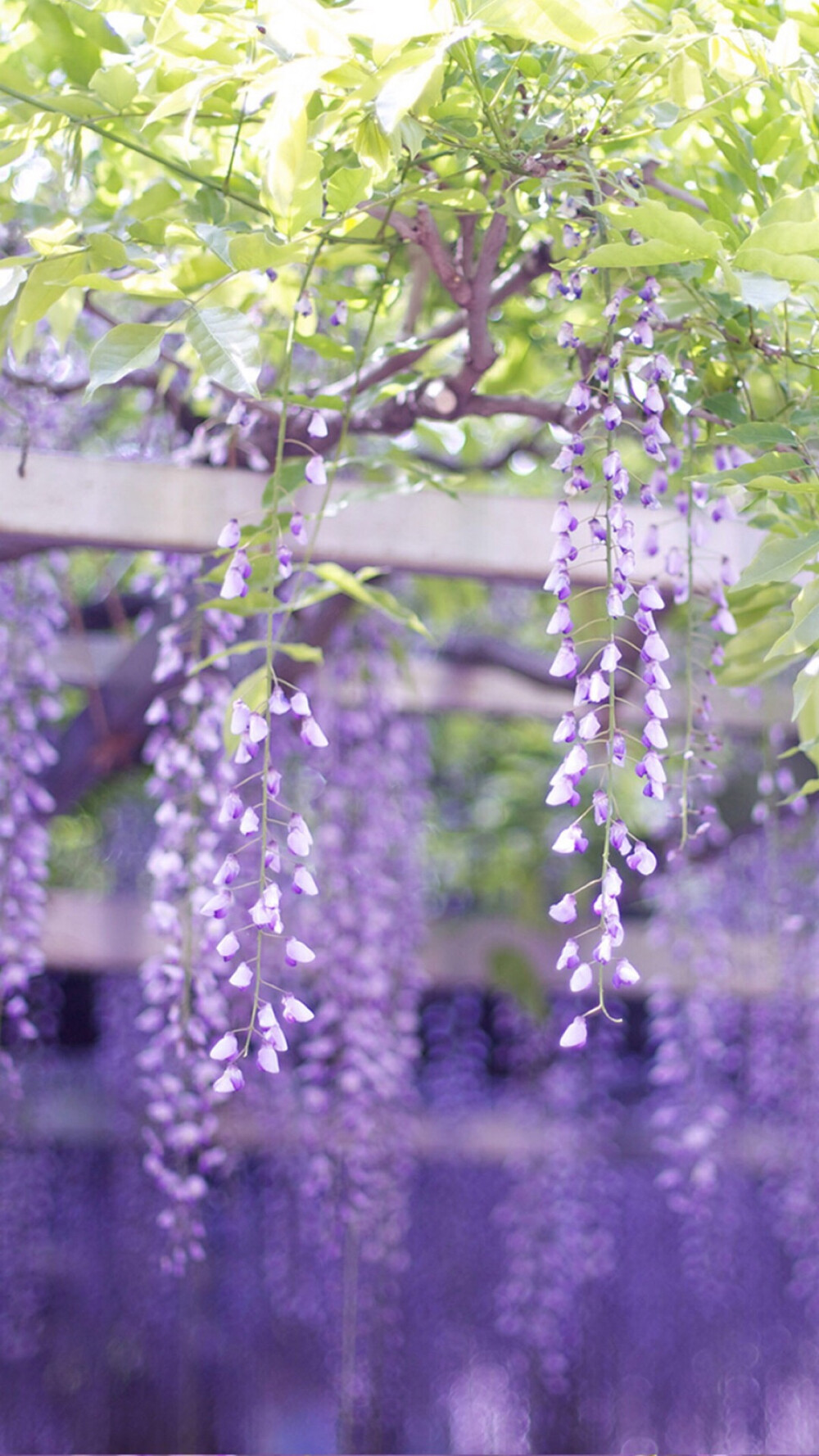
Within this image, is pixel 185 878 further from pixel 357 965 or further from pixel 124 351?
pixel 124 351

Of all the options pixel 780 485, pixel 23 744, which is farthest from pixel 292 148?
pixel 23 744

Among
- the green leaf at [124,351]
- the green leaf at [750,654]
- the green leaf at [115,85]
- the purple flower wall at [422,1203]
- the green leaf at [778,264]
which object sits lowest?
the purple flower wall at [422,1203]

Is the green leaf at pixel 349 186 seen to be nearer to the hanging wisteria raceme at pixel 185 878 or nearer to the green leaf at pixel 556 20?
the green leaf at pixel 556 20

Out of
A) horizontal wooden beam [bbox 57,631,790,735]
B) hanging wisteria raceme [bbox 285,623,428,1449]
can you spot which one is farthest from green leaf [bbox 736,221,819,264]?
horizontal wooden beam [bbox 57,631,790,735]

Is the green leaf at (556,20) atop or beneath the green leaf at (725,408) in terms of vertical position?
atop

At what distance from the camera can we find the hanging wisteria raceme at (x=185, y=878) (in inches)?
87.4

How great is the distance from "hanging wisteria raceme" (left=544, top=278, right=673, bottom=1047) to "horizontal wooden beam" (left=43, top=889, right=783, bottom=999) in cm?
233

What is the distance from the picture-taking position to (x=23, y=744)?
8.73 feet

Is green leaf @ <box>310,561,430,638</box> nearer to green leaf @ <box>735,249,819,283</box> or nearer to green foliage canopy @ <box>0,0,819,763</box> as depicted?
green foliage canopy @ <box>0,0,819,763</box>

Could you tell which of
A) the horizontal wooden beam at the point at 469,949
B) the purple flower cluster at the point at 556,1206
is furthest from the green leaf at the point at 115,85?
the purple flower cluster at the point at 556,1206

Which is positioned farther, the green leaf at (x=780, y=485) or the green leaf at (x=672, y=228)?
the green leaf at (x=780, y=485)

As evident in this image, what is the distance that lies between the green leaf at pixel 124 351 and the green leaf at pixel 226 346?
3cm

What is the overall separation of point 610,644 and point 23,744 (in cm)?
177

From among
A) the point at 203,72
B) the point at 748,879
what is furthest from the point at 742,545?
the point at 748,879
